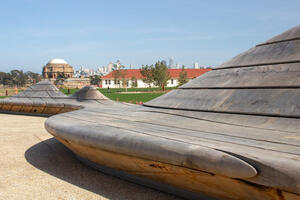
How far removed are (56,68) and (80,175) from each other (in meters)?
121

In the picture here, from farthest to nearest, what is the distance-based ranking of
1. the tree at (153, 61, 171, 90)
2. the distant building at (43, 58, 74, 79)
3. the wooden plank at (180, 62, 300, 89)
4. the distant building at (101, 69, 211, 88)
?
1. the distant building at (43, 58, 74, 79)
2. the distant building at (101, 69, 211, 88)
3. the tree at (153, 61, 171, 90)
4. the wooden plank at (180, 62, 300, 89)

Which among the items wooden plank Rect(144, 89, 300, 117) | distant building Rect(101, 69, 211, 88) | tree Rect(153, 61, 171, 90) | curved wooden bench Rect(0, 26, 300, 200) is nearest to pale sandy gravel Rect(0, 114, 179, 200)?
curved wooden bench Rect(0, 26, 300, 200)

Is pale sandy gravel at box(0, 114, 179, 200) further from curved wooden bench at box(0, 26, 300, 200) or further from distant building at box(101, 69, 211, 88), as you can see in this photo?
distant building at box(101, 69, 211, 88)

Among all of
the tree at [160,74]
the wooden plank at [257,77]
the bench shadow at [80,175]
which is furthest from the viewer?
the tree at [160,74]

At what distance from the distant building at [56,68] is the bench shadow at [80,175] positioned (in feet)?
380

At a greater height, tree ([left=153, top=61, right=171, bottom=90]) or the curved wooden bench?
tree ([left=153, top=61, right=171, bottom=90])

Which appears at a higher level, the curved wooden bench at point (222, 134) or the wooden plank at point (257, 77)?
the wooden plank at point (257, 77)

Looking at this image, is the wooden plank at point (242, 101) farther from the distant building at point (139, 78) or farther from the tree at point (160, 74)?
the distant building at point (139, 78)

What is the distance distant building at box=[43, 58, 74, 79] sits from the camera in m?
116

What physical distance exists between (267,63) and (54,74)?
11940cm

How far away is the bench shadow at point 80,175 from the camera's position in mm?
2264

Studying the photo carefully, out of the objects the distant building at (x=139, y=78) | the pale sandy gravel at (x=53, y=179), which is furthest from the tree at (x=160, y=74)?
the pale sandy gravel at (x=53, y=179)

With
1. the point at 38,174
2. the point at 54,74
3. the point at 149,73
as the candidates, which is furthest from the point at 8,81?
the point at 38,174

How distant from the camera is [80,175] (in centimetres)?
280
